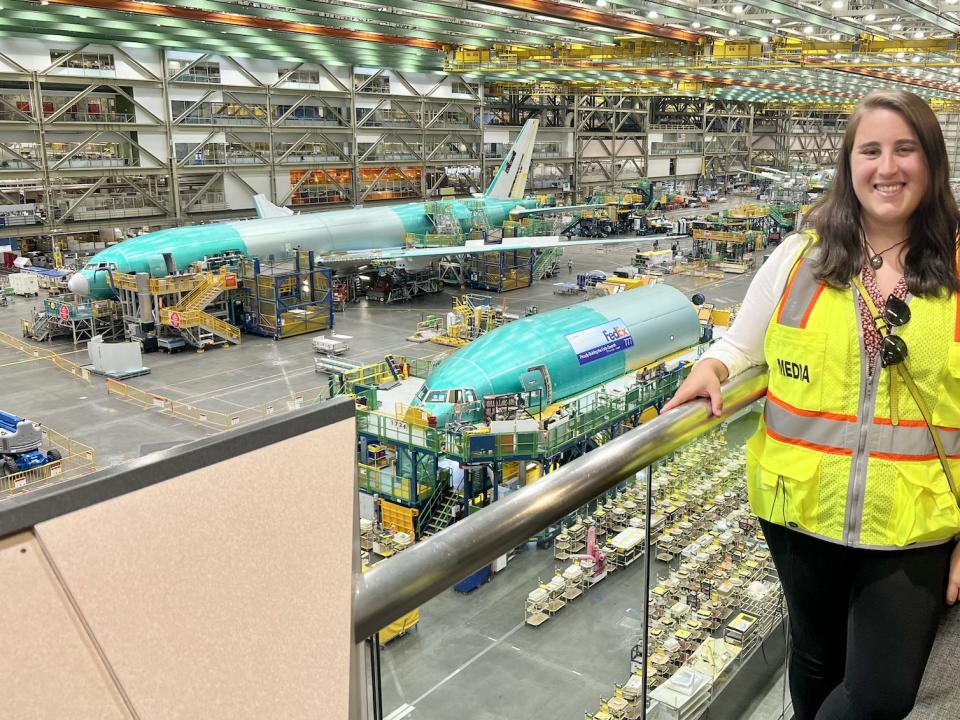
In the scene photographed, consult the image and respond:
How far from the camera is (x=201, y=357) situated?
36.2m

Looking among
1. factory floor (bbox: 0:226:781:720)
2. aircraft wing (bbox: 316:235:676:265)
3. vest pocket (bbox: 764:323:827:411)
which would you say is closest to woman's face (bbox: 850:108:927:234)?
vest pocket (bbox: 764:323:827:411)

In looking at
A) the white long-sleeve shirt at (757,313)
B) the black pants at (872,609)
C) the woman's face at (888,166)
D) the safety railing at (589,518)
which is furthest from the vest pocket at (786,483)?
the woman's face at (888,166)

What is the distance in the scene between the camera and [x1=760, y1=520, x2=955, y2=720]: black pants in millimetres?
3357

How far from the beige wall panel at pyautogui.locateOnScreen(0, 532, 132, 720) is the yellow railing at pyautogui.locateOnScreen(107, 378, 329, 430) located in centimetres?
2447

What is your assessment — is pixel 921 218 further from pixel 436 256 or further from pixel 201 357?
pixel 436 256

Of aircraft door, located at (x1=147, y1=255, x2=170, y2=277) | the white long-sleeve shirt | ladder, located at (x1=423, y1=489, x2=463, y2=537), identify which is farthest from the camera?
aircraft door, located at (x1=147, y1=255, x2=170, y2=277)

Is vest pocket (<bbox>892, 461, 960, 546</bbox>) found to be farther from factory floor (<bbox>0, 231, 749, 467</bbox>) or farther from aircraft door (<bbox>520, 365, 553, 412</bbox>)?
factory floor (<bbox>0, 231, 749, 467</bbox>)

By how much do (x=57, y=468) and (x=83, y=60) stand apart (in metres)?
34.6

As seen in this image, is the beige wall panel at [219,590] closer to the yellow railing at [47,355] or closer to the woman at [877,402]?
the woman at [877,402]

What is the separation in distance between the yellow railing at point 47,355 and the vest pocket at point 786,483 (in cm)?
3280

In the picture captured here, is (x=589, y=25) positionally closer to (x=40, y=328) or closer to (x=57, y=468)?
(x=40, y=328)

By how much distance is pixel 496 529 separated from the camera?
2541 mm

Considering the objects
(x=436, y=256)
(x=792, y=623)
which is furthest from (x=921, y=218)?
(x=436, y=256)

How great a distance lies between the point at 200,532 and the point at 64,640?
0.40 meters
